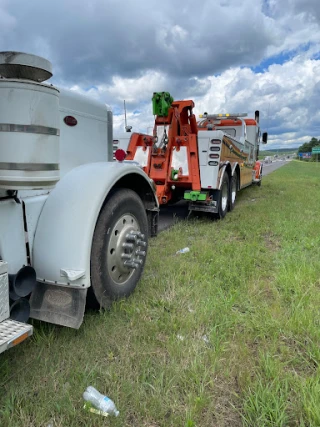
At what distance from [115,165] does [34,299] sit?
1192 mm

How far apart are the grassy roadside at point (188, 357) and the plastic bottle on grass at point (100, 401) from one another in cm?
4

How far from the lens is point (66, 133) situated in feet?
8.37

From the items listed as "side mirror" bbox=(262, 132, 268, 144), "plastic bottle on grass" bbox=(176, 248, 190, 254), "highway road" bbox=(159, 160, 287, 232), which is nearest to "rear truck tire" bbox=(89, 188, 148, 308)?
"plastic bottle on grass" bbox=(176, 248, 190, 254)

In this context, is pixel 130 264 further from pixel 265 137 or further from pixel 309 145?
pixel 309 145

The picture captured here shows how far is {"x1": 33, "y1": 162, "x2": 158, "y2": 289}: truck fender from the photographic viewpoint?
2.14 metres

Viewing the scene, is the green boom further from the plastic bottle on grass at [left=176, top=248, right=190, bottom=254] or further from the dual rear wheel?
the plastic bottle on grass at [left=176, top=248, right=190, bottom=254]

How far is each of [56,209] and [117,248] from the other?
2.12 feet

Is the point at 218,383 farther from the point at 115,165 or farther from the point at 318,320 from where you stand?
the point at 115,165

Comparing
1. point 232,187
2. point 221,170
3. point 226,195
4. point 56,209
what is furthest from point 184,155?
point 56,209

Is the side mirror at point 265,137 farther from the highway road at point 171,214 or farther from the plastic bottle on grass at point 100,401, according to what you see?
the plastic bottle on grass at point 100,401

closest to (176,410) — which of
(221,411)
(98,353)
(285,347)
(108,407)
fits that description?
(221,411)

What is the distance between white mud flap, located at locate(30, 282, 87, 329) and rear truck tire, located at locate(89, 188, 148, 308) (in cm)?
26

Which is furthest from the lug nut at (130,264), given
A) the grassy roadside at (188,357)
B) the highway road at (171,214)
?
the highway road at (171,214)

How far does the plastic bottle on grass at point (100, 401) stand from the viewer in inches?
68.7
